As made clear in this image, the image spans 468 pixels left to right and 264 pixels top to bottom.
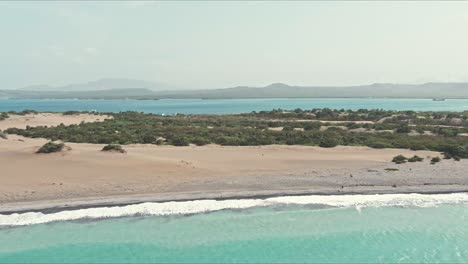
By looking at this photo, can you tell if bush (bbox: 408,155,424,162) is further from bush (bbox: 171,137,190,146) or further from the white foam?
bush (bbox: 171,137,190,146)

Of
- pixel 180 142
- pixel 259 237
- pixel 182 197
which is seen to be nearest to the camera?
pixel 259 237

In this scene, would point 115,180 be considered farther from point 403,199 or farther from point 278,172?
point 403,199

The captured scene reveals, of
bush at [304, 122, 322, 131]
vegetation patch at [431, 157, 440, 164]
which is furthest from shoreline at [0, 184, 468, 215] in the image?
bush at [304, 122, 322, 131]

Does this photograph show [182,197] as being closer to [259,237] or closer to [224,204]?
[224,204]

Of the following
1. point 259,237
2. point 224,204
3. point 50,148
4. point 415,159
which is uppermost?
point 50,148

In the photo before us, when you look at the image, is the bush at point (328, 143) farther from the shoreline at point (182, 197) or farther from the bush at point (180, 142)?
the shoreline at point (182, 197)

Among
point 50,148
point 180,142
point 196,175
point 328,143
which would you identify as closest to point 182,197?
point 196,175
